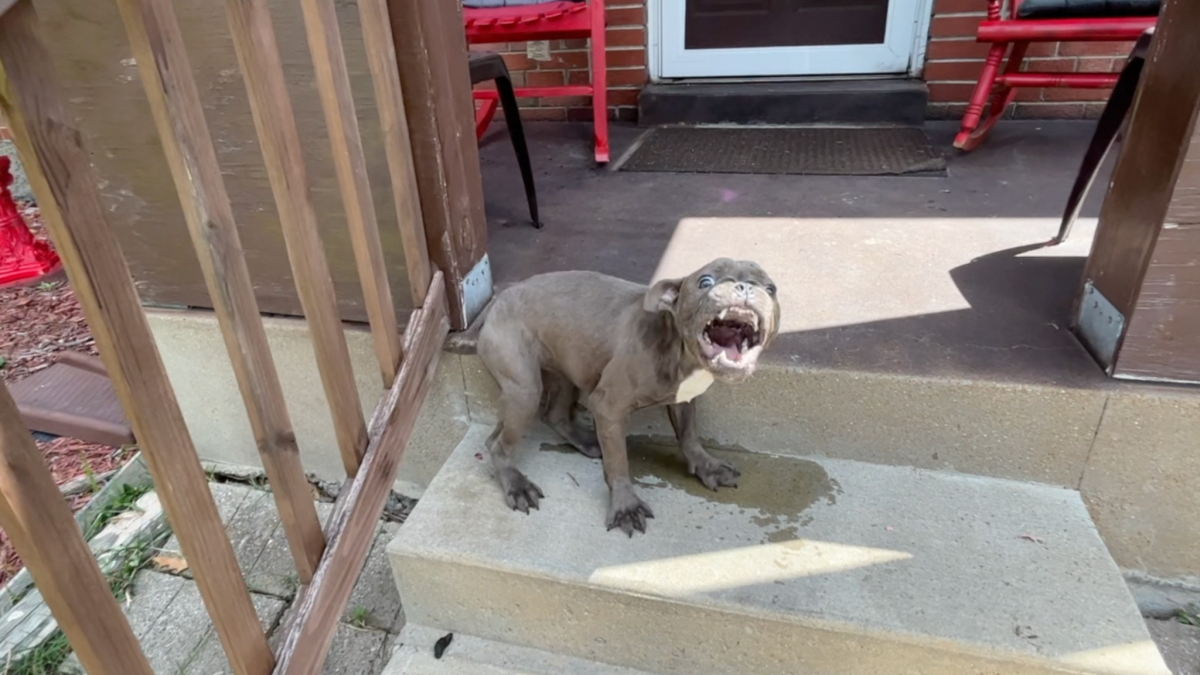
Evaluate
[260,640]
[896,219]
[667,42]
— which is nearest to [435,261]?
[260,640]

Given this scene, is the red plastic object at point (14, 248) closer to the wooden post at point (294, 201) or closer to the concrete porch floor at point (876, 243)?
the concrete porch floor at point (876, 243)

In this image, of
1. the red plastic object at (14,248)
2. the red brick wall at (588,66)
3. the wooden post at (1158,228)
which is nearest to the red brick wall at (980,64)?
the red brick wall at (588,66)

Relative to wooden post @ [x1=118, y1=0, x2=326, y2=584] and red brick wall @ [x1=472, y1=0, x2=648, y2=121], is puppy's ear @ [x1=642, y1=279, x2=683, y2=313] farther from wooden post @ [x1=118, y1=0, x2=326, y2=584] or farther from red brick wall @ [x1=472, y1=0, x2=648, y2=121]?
red brick wall @ [x1=472, y1=0, x2=648, y2=121]

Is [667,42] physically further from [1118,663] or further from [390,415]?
[1118,663]

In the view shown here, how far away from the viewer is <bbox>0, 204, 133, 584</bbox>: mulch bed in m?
2.31

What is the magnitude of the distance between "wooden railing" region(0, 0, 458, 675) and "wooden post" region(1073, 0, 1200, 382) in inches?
60.0

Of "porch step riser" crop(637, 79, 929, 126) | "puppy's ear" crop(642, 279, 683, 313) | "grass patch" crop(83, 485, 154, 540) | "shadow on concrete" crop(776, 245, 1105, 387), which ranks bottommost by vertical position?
"grass patch" crop(83, 485, 154, 540)

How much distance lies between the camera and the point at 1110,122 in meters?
2.02

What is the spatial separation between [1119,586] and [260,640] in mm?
1616

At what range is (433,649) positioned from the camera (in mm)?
1679

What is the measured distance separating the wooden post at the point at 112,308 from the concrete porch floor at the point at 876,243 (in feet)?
3.83

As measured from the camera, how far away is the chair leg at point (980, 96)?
2.86 m

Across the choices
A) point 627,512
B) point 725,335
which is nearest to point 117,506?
point 627,512

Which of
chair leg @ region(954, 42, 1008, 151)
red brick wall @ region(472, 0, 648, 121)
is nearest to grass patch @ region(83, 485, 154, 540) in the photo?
red brick wall @ region(472, 0, 648, 121)
